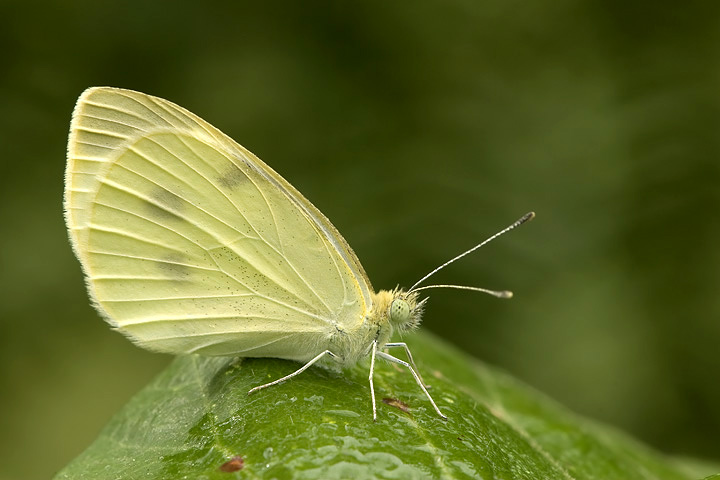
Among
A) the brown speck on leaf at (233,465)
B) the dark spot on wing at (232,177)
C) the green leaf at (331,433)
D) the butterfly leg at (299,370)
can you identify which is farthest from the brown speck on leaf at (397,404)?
the dark spot on wing at (232,177)

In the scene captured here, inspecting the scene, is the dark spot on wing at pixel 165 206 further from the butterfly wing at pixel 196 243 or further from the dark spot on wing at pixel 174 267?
the dark spot on wing at pixel 174 267

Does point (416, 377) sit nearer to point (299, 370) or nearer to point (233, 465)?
point (299, 370)

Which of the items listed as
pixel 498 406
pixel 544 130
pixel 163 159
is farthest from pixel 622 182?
pixel 163 159

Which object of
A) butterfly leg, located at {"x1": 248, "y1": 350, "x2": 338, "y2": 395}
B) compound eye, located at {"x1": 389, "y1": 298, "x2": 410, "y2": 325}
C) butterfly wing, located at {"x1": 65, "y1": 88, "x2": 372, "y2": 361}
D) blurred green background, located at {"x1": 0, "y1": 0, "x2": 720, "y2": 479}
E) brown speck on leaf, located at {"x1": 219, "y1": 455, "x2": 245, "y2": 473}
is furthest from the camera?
blurred green background, located at {"x1": 0, "y1": 0, "x2": 720, "y2": 479}

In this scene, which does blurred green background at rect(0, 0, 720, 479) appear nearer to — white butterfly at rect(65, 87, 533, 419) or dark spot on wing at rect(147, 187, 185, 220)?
white butterfly at rect(65, 87, 533, 419)

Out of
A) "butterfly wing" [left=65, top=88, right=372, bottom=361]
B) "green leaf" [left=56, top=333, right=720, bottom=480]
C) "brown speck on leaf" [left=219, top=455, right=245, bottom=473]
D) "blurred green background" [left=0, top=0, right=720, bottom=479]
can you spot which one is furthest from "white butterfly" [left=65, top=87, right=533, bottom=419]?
"blurred green background" [left=0, top=0, right=720, bottom=479]

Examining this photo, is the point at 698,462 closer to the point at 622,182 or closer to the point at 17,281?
the point at 622,182
